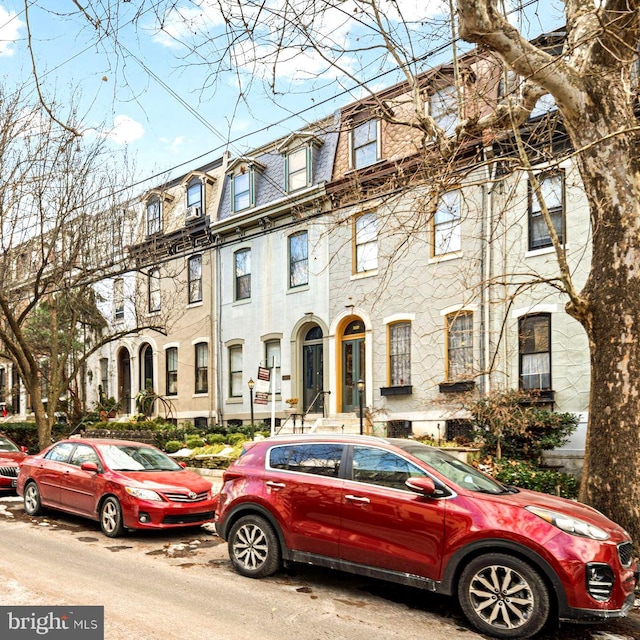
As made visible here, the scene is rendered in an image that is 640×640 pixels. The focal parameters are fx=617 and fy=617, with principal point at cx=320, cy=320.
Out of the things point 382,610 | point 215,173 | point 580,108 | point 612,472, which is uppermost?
point 215,173

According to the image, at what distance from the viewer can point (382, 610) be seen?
6.04 meters

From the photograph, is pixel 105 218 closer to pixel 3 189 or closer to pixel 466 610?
pixel 3 189

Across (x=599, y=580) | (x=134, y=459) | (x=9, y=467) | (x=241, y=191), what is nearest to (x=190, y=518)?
(x=134, y=459)

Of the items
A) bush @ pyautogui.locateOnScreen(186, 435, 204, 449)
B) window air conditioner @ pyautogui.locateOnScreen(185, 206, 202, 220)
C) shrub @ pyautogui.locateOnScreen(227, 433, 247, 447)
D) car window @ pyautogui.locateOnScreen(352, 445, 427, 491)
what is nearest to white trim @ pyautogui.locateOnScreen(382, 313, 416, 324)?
shrub @ pyautogui.locateOnScreen(227, 433, 247, 447)

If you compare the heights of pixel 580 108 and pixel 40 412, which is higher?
pixel 580 108

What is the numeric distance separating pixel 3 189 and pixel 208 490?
9566 mm

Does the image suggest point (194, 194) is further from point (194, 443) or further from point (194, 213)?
point (194, 443)

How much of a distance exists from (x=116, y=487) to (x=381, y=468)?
15.6ft

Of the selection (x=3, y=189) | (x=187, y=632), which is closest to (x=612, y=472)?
(x=187, y=632)

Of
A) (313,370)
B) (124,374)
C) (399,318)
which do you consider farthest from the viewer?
(124,374)

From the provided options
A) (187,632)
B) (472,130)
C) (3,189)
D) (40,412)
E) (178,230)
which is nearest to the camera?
(187,632)

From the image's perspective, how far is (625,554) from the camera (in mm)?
5652

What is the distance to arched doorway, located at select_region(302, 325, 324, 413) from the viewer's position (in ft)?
64.3

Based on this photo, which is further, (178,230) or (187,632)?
(178,230)
